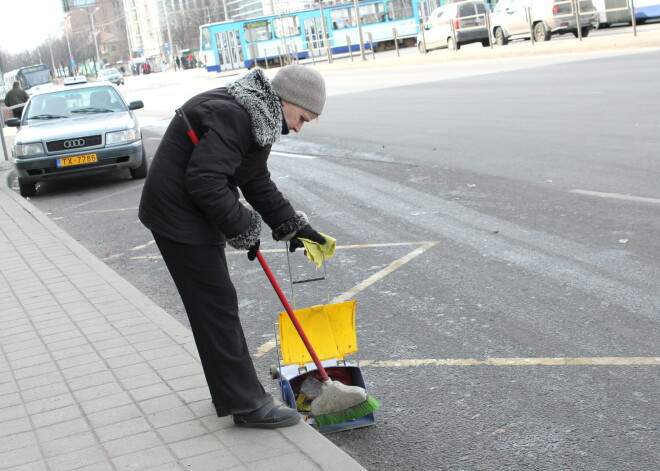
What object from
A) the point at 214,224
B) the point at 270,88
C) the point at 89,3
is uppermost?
the point at 89,3

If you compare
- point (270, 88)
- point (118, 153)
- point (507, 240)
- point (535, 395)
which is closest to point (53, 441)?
point (270, 88)

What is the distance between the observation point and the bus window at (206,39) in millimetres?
55438

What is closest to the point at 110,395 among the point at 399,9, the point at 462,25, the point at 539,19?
the point at 539,19

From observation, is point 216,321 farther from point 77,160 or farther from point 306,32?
point 306,32

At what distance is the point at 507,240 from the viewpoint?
7.16m

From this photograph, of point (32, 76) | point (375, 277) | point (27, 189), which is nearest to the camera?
point (375, 277)

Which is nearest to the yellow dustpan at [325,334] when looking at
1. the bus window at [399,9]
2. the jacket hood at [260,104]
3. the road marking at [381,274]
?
the jacket hood at [260,104]

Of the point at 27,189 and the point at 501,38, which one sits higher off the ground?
the point at 501,38

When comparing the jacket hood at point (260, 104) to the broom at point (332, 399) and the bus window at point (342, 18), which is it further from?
the bus window at point (342, 18)

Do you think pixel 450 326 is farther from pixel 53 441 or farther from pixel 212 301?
pixel 53 441

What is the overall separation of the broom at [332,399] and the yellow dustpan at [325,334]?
0.37ft

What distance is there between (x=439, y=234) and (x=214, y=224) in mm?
4162

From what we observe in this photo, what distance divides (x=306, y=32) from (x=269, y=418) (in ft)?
168

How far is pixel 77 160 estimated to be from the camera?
12.7 meters
